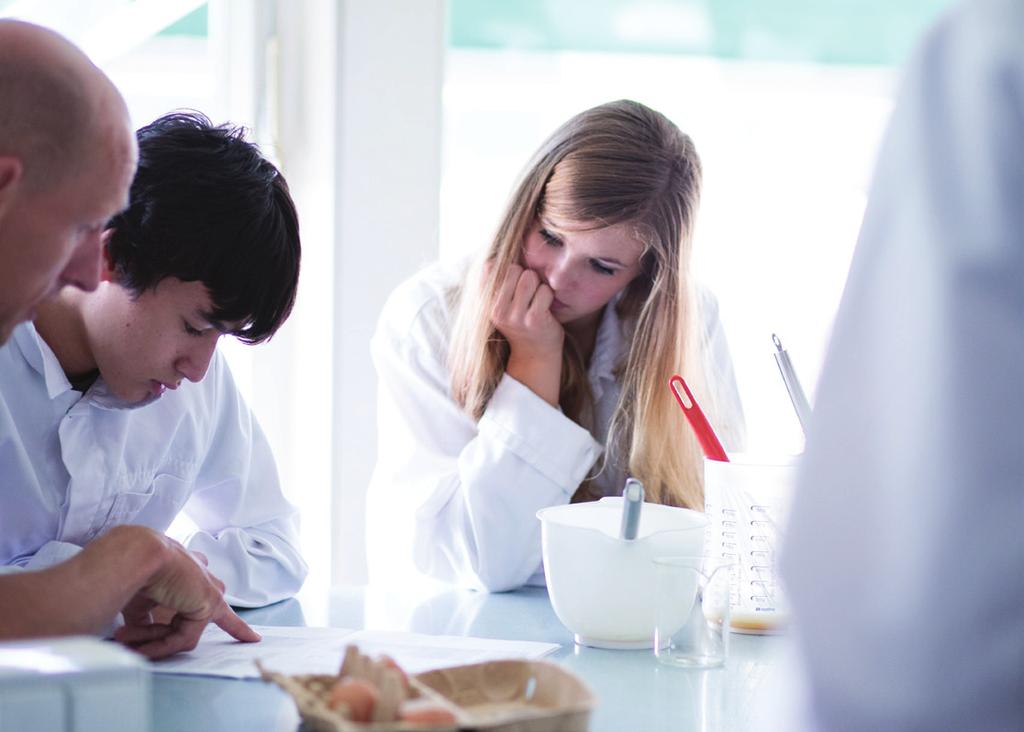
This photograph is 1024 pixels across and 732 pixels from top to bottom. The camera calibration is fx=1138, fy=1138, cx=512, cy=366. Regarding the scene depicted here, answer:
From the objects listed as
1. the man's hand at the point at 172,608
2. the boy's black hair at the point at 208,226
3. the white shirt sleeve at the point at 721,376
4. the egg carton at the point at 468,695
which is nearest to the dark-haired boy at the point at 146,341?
the boy's black hair at the point at 208,226

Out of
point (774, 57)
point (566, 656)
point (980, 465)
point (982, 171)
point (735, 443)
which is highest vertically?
point (774, 57)

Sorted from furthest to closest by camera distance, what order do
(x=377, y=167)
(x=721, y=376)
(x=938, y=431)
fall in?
(x=377, y=167)
(x=721, y=376)
(x=938, y=431)

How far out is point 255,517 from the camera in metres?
1.57

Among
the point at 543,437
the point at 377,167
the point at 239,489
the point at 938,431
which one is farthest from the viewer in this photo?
the point at 377,167

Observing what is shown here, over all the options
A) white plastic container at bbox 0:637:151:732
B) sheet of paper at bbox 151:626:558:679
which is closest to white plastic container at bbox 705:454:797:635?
sheet of paper at bbox 151:626:558:679

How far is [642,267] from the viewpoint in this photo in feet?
6.28

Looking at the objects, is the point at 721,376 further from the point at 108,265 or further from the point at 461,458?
the point at 108,265

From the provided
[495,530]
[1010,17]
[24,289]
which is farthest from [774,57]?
[1010,17]

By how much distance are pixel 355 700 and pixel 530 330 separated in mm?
1198

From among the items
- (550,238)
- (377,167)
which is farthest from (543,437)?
(377,167)

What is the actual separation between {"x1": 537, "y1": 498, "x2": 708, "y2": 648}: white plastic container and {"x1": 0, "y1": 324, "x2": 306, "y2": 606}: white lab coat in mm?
403

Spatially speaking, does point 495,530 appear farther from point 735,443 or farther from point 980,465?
point 980,465

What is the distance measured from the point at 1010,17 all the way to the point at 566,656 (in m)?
0.88

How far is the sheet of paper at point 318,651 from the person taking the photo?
1085 mm
